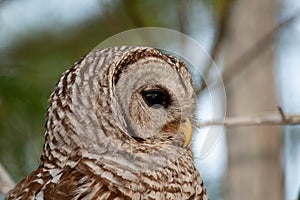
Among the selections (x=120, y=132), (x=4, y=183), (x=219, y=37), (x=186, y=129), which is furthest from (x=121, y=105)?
(x=219, y=37)

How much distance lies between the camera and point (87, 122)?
3477 mm

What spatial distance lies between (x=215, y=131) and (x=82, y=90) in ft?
2.71

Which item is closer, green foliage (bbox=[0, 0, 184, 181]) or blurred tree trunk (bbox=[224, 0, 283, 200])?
green foliage (bbox=[0, 0, 184, 181])

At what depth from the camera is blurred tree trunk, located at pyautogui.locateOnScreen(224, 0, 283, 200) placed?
5605 mm

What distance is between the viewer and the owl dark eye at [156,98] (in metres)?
3.61

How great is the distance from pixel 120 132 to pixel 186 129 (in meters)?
0.31

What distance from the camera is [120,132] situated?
11.3 ft

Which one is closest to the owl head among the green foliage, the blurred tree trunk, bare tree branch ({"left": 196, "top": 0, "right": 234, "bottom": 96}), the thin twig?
the thin twig

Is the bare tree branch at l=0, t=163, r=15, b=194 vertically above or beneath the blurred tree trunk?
above

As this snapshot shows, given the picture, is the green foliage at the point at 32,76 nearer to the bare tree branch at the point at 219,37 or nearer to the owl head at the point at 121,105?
the bare tree branch at the point at 219,37

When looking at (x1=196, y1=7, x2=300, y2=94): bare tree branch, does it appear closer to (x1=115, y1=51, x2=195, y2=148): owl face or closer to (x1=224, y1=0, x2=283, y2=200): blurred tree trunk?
(x1=224, y1=0, x2=283, y2=200): blurred tree trunk

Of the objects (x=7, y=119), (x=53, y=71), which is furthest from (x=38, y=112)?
(x=53, y=71)

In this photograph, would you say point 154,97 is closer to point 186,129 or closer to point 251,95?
point 186,129

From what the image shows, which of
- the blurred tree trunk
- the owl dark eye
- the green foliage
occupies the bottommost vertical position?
the blurred tree trunk
